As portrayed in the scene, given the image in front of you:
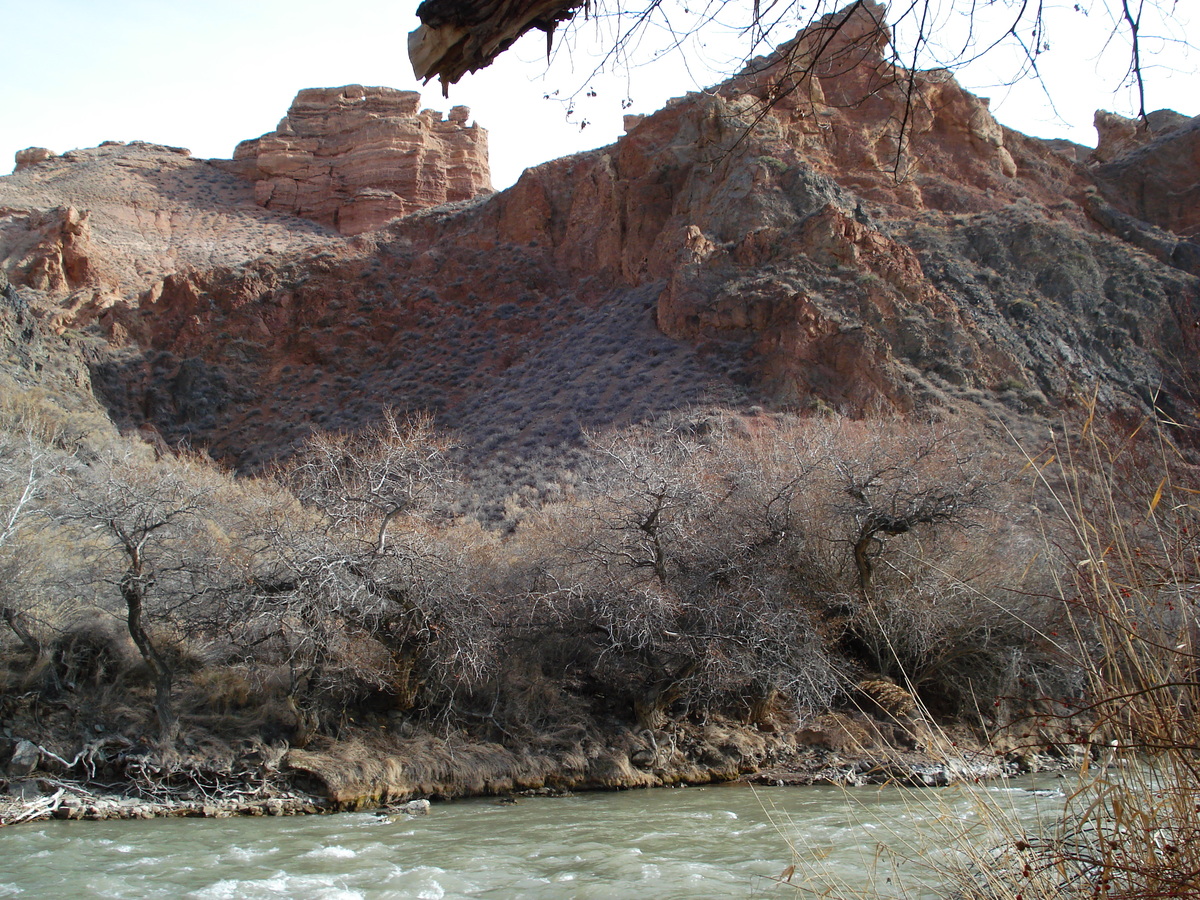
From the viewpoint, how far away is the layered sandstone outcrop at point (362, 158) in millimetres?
50281

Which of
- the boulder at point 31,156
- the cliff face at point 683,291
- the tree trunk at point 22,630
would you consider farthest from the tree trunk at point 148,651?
the boulder at point 31,156

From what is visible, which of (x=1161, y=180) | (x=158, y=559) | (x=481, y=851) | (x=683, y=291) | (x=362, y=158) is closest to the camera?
(x=481, y=851)

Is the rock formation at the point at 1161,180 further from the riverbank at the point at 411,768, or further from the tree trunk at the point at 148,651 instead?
the tree trunk at the point at 148,651

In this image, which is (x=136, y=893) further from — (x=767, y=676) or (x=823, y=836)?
(x=767, y=676)

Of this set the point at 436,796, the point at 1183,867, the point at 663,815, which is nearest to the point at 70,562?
the point at 436,796

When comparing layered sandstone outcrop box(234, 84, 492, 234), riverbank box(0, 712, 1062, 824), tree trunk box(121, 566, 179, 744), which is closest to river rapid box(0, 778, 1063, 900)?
riverbank box(0, 712, 1062, 824)

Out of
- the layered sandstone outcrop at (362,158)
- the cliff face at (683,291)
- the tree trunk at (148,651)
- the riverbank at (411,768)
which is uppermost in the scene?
the layered sandstone outcrop at (362,158)

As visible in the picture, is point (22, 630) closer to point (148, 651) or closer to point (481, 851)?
point (148, 651)

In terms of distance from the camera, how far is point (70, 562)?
1374 centimetres

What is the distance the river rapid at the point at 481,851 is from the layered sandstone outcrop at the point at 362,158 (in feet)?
140

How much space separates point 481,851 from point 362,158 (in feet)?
163

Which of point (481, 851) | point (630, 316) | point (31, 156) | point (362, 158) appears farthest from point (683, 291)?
point (31, 156)

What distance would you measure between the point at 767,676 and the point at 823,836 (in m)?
3.80

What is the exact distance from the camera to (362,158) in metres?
51.5
